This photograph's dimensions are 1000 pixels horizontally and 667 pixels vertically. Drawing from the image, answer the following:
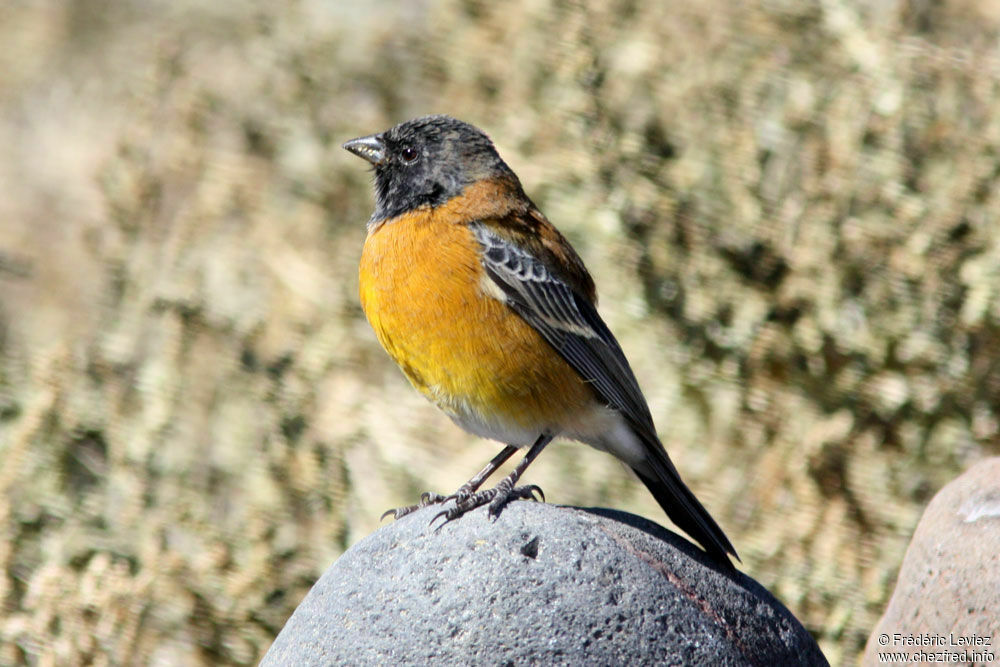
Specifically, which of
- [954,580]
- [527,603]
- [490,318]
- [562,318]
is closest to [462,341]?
[490,318]

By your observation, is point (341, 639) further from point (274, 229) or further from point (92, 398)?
point (274, 229)

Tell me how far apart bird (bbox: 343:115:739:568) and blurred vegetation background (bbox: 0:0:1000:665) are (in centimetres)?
228

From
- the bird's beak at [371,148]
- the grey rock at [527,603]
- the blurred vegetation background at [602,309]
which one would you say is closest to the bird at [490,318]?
the bird's beak at [371,148]

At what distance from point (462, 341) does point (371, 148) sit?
3.73 ft

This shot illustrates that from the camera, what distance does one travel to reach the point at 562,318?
4.79 meters

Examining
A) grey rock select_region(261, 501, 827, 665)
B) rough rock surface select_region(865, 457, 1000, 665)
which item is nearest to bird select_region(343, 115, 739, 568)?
grey rock select_region(261, 501, 827, 665)

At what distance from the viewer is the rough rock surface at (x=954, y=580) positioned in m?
4.17

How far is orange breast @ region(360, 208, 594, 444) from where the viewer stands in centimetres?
446

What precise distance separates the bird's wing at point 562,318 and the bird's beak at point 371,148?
619mm

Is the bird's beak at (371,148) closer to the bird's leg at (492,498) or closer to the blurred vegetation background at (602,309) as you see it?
the bird's leg at (492,498)

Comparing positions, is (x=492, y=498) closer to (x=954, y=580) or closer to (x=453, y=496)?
(x=453, y=496)

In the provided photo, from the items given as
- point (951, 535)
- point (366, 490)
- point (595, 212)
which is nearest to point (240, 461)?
point (366, 490)

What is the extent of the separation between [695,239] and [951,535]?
11.2 feet

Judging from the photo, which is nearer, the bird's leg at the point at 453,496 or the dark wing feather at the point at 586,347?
the bird's leg at the point at 453,496
